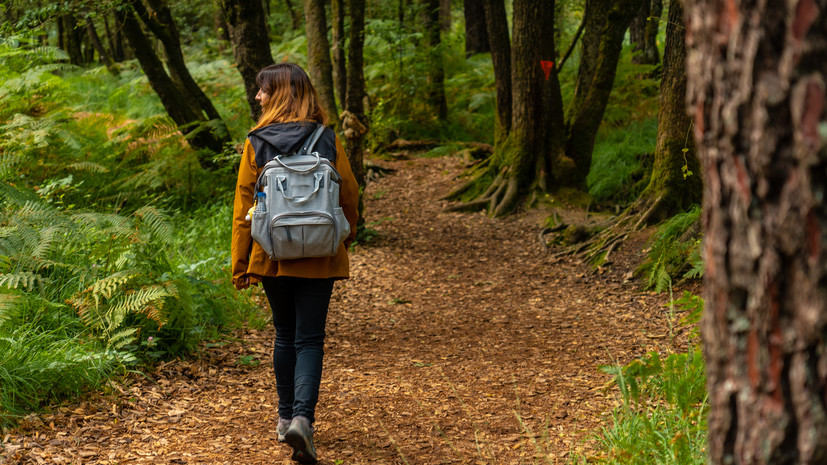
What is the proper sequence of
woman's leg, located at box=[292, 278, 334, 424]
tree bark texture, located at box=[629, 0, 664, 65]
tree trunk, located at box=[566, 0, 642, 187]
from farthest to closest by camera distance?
tree bark texture, located at box=[629, 0, 664, 65] < tree trunk, located at box=[566, 0, 642, 187] < woman's leg, located at box=[292, 278, 334, 424]

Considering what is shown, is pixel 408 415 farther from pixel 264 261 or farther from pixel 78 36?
pixel 78 36

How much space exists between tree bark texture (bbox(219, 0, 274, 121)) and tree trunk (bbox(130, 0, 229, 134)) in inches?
63.3

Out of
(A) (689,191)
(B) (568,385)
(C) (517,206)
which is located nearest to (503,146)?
(C) (517,206)

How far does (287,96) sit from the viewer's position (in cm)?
342

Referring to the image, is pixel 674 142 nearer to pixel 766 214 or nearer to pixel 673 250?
pixel 673 250

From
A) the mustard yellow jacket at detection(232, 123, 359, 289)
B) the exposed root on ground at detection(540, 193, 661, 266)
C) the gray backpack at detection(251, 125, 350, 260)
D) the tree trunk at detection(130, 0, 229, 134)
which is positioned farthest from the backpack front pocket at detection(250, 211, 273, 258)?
the tree trunk at detection(130, 0, 229, 134)

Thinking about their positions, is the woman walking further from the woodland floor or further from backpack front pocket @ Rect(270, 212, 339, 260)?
the woodland floor

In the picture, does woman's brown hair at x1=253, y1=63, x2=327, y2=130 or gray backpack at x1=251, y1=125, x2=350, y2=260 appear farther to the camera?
woman's brown hair at x1=253, y1=63, x2=327, y2=130

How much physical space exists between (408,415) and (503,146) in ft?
20.7

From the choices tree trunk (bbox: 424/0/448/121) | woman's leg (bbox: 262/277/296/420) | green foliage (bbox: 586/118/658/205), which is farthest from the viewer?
tree trunk (bbox: 424/0/448/121)

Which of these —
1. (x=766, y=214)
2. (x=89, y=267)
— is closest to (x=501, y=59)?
(x=89, y=267)

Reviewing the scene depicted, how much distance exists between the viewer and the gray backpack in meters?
3.12

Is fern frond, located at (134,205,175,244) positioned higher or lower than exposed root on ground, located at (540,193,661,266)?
higher

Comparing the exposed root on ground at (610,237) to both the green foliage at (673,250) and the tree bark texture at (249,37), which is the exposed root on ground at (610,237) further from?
the tree bark texture at (249,37)
